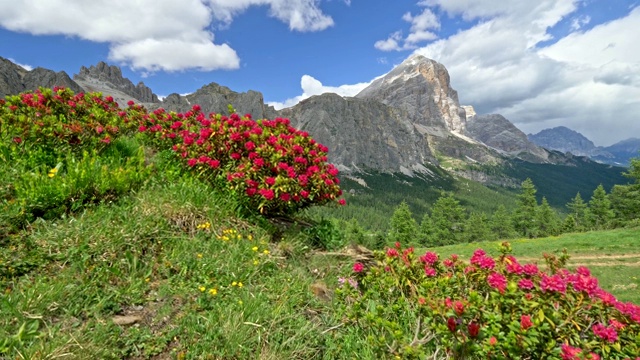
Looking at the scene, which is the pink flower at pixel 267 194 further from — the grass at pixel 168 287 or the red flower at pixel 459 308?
the red flower at pixel 459 308

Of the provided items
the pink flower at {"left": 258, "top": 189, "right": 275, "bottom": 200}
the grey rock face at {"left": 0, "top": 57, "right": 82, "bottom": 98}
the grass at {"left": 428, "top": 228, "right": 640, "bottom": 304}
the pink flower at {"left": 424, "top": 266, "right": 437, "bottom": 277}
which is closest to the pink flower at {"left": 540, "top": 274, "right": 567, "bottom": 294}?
the pink flower at {"left": 424, "top": 266, "right": 437, "bottom": 277}

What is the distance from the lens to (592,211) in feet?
218

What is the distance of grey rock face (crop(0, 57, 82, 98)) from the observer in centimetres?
16706

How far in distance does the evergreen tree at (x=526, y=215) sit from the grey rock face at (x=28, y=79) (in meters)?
199

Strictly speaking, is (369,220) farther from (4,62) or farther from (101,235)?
(4,62)

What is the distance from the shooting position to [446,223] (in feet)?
221

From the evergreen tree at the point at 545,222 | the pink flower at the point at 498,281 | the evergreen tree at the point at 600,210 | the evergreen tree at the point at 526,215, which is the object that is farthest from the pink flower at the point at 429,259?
the evergreen tree at the point at 600,210

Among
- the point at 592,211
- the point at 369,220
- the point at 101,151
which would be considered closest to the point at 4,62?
the point at 369,220

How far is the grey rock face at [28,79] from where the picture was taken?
548 feet

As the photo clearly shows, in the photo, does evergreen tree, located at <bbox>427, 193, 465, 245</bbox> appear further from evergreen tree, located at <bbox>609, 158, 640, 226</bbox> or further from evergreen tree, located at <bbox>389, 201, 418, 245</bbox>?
evergreen tree, located at <bbox>609, 158, 640, 226</bbox>

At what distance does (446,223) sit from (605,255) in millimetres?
42412

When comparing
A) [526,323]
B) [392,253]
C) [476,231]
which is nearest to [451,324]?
[526,323]

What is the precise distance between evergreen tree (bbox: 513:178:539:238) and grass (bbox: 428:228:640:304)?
3829cm

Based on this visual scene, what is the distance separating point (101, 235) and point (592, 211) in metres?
85.3
